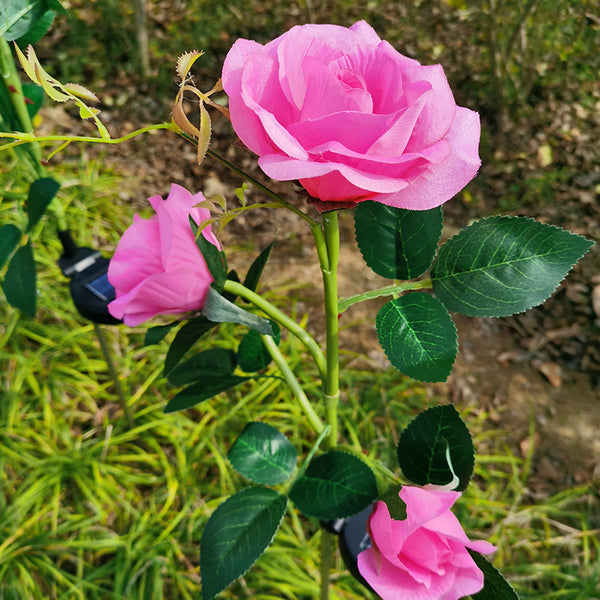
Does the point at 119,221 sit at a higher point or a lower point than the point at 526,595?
higher

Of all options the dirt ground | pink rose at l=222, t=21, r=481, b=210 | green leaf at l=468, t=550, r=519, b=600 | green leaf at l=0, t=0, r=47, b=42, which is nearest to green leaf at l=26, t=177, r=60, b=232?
green leaf at l=0, t=0, r=47, b=42

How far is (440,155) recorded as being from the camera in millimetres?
331

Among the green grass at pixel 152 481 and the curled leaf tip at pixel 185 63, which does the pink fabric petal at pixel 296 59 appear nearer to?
the curled leaf tip at pixel 185 63

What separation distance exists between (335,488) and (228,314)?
0.20 metres

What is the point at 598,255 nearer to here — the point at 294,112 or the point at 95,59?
the point at 294,112

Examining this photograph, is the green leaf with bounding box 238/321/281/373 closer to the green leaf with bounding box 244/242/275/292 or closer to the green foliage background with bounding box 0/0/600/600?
the green leaf with bounding box 244/242/275/292

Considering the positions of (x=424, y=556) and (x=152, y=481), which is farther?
(x=152, y=481)

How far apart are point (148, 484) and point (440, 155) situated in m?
1.45

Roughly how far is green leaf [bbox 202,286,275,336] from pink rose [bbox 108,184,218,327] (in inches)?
1.3

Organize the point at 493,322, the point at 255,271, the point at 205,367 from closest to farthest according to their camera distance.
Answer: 1. the point at 255,271
2. the point at 205,367
3. the point at 493,322

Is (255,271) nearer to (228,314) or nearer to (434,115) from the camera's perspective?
(228,314)

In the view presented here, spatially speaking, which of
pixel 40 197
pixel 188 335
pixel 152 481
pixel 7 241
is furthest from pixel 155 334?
pixel 152 481

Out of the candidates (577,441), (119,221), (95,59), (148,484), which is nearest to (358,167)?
(148,484)

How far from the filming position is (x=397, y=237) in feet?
1.67
